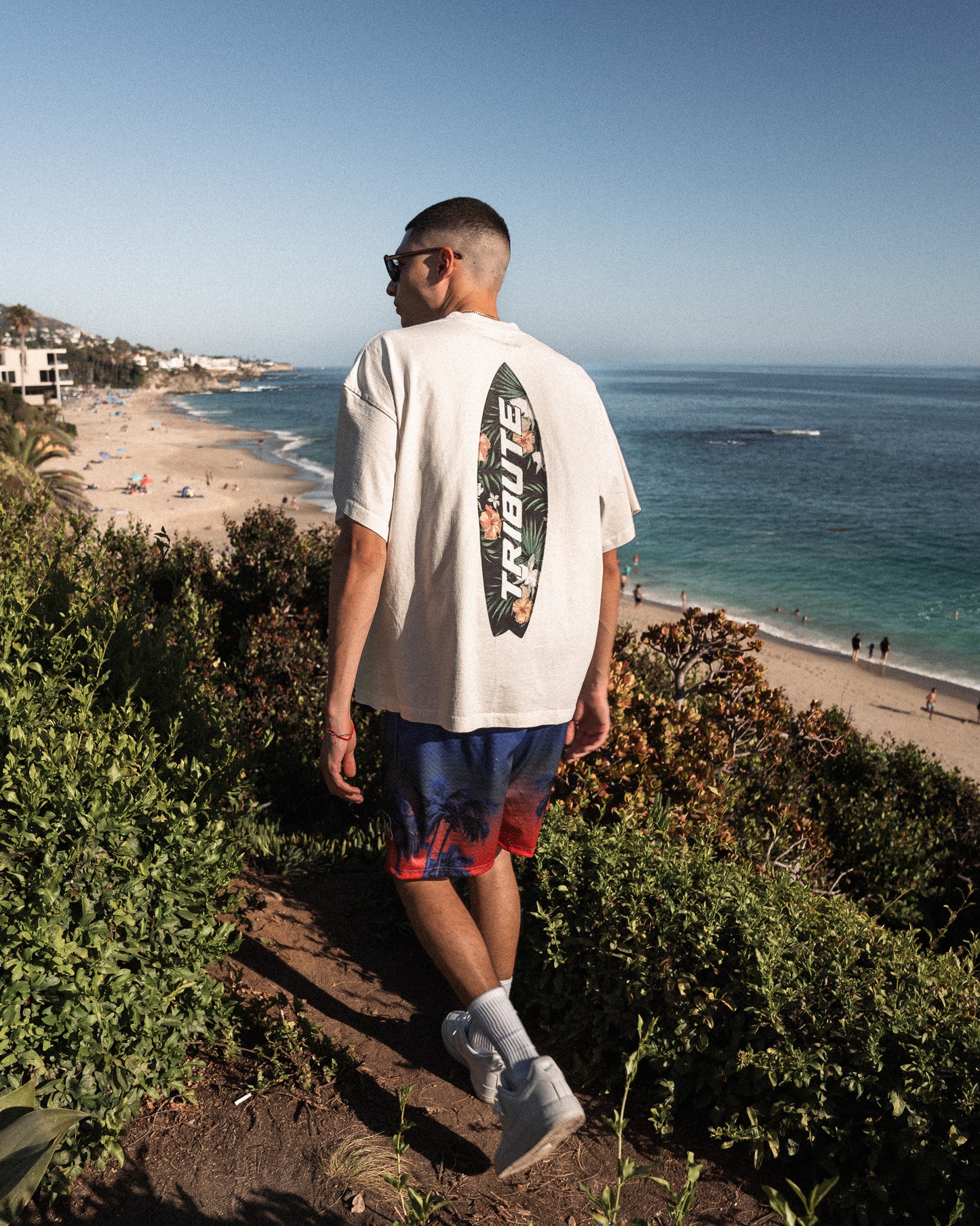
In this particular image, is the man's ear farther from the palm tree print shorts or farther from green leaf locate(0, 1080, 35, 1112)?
green leaf locate(0, 1080, 35, 1112)

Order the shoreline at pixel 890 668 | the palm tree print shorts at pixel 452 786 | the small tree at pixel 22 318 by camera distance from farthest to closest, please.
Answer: the small tree at pixel 22 318
the shoreline at pixel 890 668
the palm tree print shorts at pixel 452 786

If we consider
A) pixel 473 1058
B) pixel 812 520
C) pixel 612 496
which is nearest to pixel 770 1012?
pixel 473 1058

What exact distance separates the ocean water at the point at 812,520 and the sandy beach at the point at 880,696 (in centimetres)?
153

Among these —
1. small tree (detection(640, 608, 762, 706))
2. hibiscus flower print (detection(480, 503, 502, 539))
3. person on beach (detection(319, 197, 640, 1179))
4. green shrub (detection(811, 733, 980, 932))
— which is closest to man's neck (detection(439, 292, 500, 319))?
person on beach (detection(319, 197, 640, 1179))

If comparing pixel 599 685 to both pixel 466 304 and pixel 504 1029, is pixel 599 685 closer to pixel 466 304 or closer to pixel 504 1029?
pixel 504 1029

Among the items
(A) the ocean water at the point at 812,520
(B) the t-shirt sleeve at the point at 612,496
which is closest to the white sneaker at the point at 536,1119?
(B) the t-shirt sleeve at the point at 612,496

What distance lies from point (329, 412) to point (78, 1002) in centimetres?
10409

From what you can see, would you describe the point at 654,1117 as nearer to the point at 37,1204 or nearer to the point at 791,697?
the point at 37,1204

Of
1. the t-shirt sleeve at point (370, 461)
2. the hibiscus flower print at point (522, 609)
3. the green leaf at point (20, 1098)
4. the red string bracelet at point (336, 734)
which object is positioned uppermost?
the t-shirt sleeve at point (370, 461)

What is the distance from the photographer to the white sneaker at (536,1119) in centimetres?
199

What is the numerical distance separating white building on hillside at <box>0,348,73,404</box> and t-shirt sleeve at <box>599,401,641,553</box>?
7995cm

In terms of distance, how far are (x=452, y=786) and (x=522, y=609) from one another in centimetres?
54

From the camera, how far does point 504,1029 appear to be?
2.23 meters

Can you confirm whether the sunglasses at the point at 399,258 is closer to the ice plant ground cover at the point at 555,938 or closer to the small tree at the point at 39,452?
the ice plant ground cover at the point at 555,938
